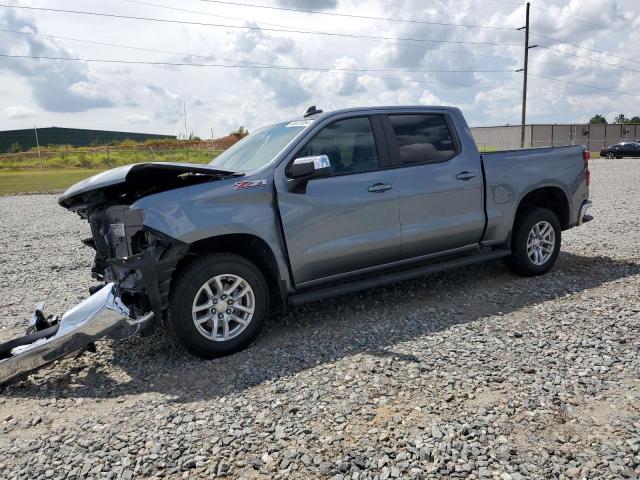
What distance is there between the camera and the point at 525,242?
5895 mm

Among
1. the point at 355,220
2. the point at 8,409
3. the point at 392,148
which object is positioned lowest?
the point at 8,409

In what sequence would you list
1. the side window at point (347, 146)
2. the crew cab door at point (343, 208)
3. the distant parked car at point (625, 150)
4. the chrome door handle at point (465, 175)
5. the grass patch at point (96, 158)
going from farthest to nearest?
the distant parked car at point (625, 150) → the grass patch at point (96, 158) → the chrome door handle at point (465, 175) → the side window at point (347, 146) → the crew cab door at point (343, 208)

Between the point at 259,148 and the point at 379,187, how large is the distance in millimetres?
1237

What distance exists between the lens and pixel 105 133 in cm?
8312

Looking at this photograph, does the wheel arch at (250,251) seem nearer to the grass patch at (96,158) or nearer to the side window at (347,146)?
the side window at (347,146)

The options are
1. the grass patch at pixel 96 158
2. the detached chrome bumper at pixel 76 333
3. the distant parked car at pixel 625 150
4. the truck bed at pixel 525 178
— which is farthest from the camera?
the distant parked car at pixel 625 150

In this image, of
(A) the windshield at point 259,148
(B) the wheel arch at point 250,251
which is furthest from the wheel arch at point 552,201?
(B) the wheel arch at point 250,251

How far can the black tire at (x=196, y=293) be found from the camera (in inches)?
157

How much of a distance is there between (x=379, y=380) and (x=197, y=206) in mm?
1929

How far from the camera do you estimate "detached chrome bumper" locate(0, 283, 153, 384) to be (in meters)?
3.70

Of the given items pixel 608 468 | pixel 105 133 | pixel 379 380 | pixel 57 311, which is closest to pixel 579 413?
pixel 608 468

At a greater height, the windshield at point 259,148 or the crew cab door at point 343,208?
the windshield at point 259,148

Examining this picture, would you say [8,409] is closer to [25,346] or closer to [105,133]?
[25,346]

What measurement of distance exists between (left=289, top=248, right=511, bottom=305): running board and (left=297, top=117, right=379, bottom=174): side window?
1.04 meters
